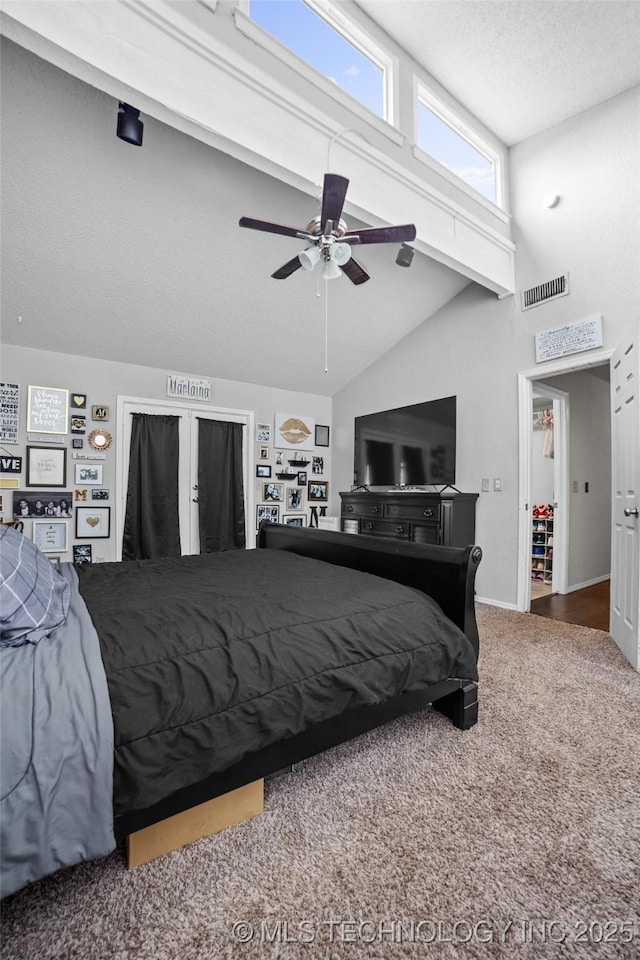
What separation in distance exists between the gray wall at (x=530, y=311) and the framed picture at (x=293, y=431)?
4.24 ft

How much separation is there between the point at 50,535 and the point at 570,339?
189 inches

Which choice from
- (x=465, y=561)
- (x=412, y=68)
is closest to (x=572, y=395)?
(x=412, y=68)

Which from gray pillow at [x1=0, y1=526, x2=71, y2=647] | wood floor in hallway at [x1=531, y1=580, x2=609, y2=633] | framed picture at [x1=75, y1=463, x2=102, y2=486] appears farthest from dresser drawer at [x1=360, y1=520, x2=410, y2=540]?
gray pillow at [x1=0, y1=526, x2=71, y2=647]

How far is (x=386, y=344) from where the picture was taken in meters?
5.12

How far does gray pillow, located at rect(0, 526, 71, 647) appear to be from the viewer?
1.12 metres

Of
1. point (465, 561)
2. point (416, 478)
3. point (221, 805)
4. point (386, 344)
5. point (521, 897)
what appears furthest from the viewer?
point (386, 344)

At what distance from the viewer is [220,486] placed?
16.7 feet

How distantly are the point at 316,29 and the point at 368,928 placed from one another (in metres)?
4.48

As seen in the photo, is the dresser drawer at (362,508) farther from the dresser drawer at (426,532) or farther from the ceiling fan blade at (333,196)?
the ceiling fan blade at (333,196)

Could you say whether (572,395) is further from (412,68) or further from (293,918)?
(293,918)

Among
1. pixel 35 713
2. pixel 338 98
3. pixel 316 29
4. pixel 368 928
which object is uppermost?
pixel 316 29

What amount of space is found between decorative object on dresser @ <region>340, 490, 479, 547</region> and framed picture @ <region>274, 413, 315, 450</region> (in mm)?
1151

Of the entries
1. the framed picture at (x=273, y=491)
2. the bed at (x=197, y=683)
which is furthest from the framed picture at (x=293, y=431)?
the bed at (x=197, y=683)

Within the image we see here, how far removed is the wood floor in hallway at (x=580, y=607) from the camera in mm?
3568
